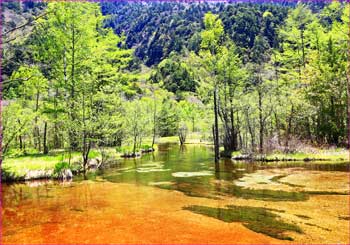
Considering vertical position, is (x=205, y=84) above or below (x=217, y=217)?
above

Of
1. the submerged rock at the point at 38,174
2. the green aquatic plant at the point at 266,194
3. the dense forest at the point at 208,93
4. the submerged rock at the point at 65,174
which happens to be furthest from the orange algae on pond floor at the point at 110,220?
the dense forest at the point at 208,93

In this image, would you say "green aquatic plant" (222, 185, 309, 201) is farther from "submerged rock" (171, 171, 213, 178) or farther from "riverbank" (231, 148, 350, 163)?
"riverbank" (231, 148, 350, 163)

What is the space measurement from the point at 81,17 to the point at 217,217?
20.0 meters

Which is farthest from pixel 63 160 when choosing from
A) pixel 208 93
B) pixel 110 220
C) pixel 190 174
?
pixel 208 93

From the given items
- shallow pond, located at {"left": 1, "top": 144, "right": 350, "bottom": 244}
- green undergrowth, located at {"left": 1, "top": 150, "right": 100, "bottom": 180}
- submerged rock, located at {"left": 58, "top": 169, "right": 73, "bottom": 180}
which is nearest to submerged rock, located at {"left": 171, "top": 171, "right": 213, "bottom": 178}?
shallow pond, located at {"left": 1, "top": 144, "right": 350, "bottom": 244}

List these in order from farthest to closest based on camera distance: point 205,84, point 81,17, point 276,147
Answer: point 205,84 → point 276,147 → point 81,17

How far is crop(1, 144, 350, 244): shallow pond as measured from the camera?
8281 millimetres

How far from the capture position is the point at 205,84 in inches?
1175

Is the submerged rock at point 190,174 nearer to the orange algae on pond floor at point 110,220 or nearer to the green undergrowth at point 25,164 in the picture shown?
the orange algae on pond floor at point 110,220

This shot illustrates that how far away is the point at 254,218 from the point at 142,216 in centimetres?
333

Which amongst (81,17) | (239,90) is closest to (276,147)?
(239,90)

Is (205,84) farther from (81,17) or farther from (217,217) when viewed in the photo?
(217,217)

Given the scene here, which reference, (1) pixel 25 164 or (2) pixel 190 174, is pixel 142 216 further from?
(1) pixel 25 164

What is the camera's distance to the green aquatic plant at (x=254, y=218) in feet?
27.9
